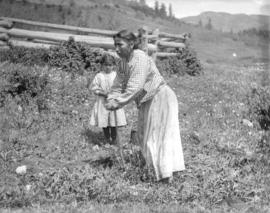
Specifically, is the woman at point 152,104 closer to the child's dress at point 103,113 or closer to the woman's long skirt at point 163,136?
the woman's long skirt at point 163,136

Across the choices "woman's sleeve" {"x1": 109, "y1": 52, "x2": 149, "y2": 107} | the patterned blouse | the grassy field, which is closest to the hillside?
the grassy field

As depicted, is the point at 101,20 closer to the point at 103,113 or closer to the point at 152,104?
the point at 103,113

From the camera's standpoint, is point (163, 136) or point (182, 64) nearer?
point (163, 136)

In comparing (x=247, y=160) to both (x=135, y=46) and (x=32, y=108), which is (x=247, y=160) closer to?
(x=135, y=46)

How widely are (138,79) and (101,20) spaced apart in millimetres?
40313

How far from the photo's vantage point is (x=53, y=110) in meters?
9.21

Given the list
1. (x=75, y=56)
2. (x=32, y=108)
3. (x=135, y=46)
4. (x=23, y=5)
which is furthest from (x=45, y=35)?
(x=23, y=5)

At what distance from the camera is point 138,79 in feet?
16.8

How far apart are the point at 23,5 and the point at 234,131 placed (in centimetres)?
2709

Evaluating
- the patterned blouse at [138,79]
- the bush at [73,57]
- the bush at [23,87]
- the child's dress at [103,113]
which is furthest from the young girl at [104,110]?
the bush at [73,57]

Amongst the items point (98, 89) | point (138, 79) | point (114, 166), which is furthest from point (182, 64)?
point (138, 79)

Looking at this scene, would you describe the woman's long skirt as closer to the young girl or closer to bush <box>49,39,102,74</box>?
the young girl

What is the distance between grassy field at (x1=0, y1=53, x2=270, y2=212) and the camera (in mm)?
4547

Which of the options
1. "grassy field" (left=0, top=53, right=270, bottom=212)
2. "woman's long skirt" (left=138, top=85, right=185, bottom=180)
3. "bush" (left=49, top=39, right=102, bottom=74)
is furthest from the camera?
"bush" (left=49, top=39, right=102, bottom=74)
